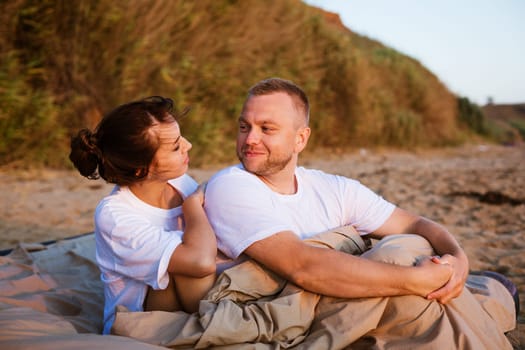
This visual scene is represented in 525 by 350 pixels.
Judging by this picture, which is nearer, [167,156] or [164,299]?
[164,299]

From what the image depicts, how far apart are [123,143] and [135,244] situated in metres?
0.52

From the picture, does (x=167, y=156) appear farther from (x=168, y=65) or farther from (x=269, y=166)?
(x=168, y=65)

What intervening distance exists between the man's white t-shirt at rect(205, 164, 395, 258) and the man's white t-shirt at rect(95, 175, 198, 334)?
0.24 metres

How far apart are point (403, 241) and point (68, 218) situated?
400cm

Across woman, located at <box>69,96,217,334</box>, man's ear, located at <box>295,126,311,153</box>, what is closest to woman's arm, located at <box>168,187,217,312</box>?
woman, located at <box>69,96,217,334</box>

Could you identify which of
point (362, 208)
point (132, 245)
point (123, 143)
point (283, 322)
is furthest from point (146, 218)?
point (362, 208)

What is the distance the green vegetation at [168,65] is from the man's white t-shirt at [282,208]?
5346mm

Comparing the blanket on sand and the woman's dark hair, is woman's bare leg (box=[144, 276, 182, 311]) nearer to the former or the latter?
the blanket on sand

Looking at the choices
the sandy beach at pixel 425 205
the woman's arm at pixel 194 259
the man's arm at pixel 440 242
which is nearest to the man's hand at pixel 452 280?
the man's arm at pixel 440 242

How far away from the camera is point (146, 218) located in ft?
8.09

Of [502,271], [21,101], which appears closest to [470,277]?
[502,271]

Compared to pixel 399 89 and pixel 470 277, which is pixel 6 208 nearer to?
pixel 470 277

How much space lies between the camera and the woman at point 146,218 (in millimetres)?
2227

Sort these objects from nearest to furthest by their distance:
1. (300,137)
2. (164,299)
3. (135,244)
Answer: (135,244), (164,299), (300,137)
